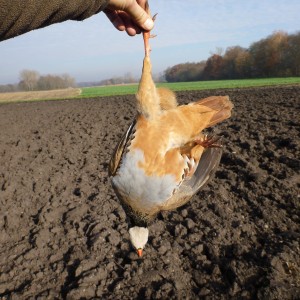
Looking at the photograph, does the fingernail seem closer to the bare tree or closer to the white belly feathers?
the white belly feathers

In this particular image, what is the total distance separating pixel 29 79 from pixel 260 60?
54.3 meters

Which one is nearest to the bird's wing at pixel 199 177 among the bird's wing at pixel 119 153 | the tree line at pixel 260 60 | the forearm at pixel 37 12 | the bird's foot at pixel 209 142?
the bird's foot at pixel 209 142

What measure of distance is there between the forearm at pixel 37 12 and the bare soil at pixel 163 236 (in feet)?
10.1

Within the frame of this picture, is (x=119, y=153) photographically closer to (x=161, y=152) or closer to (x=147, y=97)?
(x=161, y=152)

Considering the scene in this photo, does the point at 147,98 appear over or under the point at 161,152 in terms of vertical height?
over

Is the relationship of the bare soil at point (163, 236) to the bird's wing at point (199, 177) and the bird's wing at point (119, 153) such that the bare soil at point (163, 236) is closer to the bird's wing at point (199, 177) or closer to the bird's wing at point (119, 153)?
the bird's wing at point (199, 177)

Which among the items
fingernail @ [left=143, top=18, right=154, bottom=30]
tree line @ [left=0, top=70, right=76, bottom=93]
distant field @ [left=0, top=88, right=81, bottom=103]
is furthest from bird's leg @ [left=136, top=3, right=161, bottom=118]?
tree line @ [left=0, top=70, right=76, bottom=93]

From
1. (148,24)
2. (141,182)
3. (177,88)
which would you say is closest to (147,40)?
(148,24)

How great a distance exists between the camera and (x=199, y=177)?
9.77ft

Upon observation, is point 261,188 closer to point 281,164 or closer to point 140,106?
point 281,164

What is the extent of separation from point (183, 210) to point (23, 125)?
1278cm

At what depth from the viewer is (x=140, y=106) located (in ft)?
9.50

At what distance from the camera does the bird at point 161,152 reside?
2.73 metres

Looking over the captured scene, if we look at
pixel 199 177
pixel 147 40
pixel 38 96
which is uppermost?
pixel 147 40
